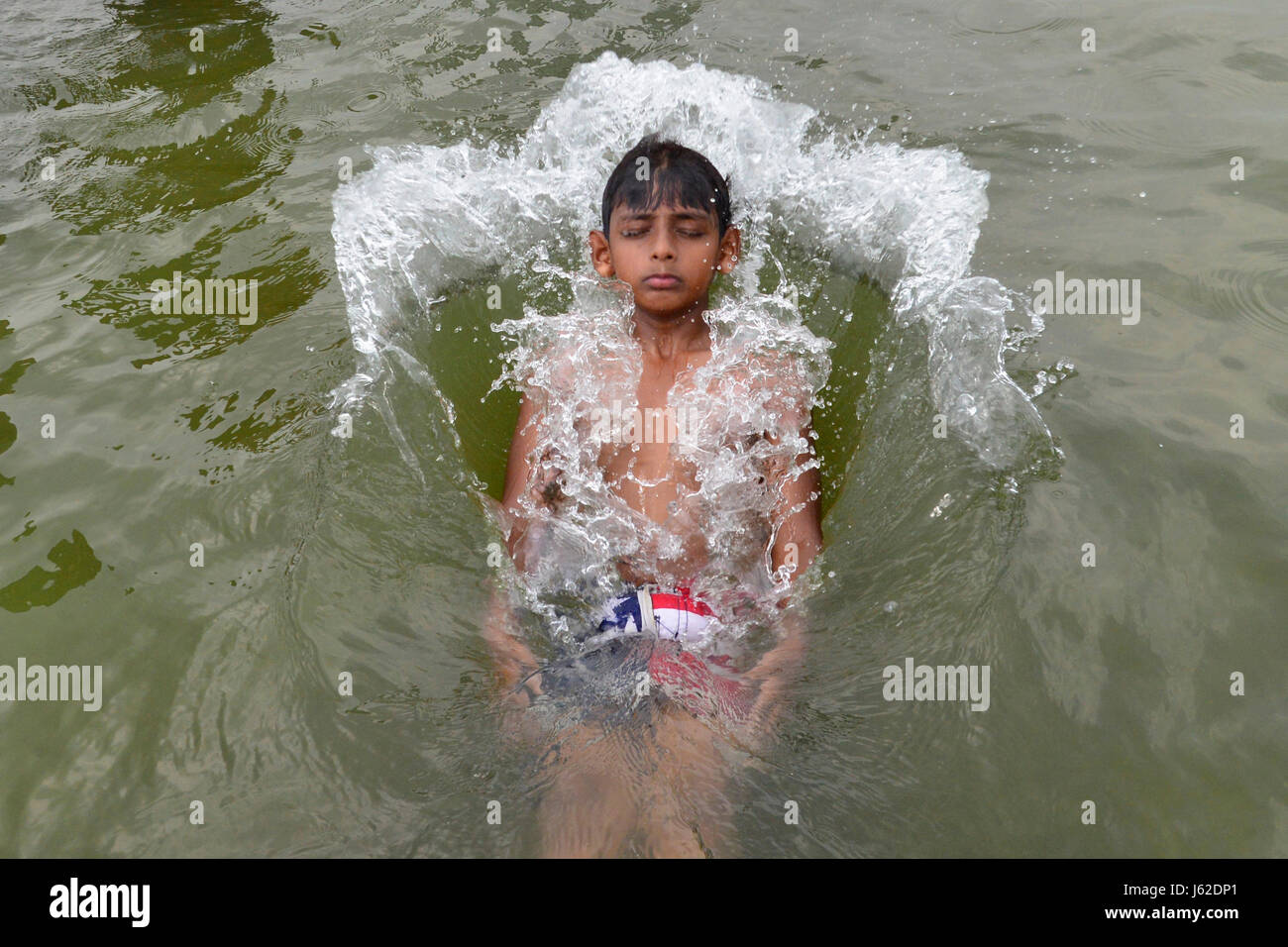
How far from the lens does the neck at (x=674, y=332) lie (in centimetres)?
405

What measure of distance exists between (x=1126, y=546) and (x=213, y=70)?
5831 mm

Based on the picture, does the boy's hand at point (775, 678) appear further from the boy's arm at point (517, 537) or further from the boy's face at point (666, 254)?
the boy's face at point (666, 254)

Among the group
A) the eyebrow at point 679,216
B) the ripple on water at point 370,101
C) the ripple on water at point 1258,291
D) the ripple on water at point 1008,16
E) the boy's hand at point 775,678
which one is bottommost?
the boy's hand at point 775,678

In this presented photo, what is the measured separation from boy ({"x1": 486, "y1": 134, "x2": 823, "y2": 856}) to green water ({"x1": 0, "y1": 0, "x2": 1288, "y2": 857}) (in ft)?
0.63

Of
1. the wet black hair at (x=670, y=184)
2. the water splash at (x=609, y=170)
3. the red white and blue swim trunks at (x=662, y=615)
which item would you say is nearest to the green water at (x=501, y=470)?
the water splash at (x=609, y=170)

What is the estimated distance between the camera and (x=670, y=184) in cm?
388

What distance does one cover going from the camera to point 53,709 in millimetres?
3131

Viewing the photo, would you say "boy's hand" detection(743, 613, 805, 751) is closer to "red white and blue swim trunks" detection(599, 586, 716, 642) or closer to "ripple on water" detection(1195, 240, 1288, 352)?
"red white and blue swim trunks" detection(599, 586, 716, 642)

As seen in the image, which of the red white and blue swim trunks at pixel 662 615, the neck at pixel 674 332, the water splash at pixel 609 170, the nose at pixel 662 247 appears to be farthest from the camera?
the water splash at pixel 609 170

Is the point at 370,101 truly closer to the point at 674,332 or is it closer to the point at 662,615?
the point at 674,332

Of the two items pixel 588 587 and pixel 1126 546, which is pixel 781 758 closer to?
pixel 588 587

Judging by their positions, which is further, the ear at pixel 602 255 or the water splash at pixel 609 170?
the water splash at pixel 609 170
